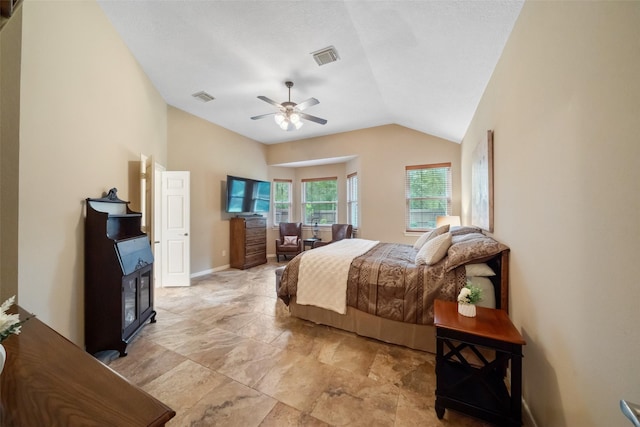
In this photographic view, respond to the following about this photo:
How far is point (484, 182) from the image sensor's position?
2.41 meters

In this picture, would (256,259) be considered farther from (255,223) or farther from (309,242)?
(309,242)

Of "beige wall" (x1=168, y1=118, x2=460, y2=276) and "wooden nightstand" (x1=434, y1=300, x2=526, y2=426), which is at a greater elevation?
"beige wall" (x1=168, y1=118, x2=460, y2=276)

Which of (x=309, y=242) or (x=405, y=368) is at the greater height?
(x=309, y=242)

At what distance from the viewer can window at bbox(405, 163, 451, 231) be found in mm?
4578

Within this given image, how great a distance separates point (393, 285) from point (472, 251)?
0.71 metres

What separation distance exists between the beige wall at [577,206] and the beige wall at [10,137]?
2.99 meters

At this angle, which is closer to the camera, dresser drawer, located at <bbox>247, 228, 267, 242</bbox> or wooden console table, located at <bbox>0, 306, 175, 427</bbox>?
wooden console table, located at <bbox>0, 306, 175, 427</bbox>

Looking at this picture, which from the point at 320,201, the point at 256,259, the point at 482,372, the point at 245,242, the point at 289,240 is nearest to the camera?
the point at 482,372

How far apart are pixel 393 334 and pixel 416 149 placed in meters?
3.73

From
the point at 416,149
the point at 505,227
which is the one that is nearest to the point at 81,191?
the point at 505,227

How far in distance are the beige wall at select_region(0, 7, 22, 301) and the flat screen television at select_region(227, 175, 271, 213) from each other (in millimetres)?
3392

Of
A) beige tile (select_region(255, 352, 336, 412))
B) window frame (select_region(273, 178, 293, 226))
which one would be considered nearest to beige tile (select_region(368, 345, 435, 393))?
beige tile (select_region(255, 352, 336, 412))

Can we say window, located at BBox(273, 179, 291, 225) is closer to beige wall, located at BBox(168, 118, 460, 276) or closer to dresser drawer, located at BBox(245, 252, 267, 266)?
beige wall, located at BBox(168, 118, 460, 276)

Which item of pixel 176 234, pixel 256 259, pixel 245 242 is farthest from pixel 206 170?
pixel 256 259
